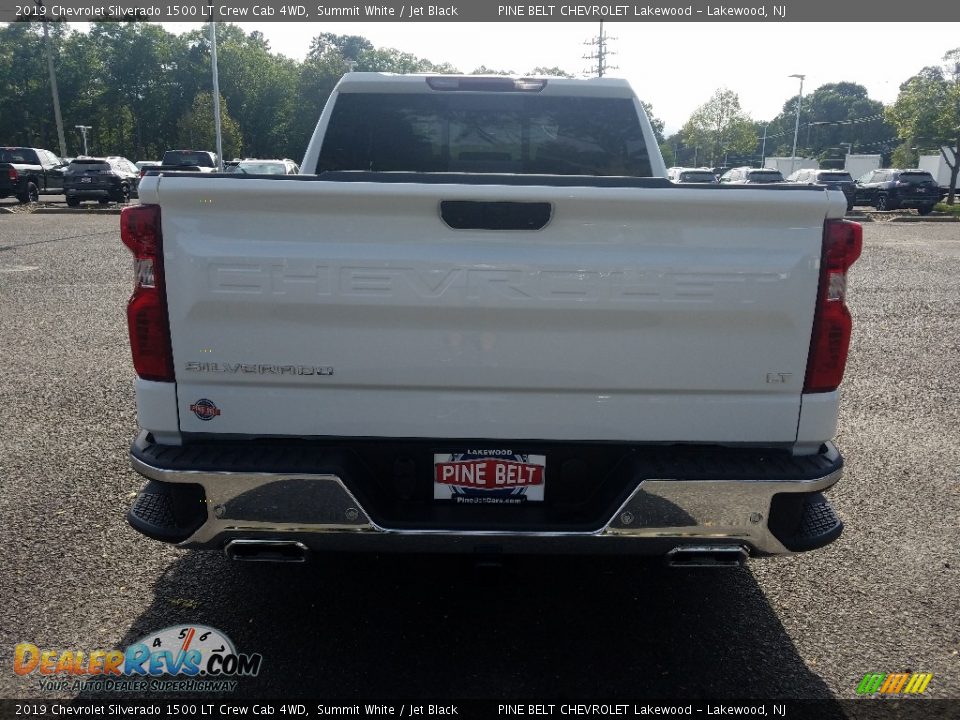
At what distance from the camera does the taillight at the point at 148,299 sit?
2553 mm

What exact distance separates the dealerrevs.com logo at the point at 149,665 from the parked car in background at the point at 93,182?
91.5 feet

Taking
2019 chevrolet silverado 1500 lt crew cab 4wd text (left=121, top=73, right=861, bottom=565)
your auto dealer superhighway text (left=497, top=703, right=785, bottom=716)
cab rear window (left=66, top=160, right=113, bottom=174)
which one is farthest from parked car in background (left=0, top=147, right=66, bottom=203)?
your auto dealer superhighway text (left=497, top=703, right=785, bottom=716)

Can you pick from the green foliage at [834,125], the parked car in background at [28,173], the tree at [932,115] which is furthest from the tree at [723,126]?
the parked car in background at [28,173]

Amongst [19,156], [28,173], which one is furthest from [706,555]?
[19,156]

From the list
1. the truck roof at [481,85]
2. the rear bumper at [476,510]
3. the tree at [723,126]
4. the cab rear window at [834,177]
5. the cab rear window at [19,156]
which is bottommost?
the rear bumper at [476,510]

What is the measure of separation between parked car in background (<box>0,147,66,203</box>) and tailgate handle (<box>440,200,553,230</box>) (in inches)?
1140

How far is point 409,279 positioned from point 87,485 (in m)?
2.92

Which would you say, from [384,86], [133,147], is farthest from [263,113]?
[384,86]

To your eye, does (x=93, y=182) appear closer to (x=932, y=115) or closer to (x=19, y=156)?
(x=19, y=156)

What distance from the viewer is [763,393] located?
8.73ft

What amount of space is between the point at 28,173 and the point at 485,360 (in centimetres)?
3003

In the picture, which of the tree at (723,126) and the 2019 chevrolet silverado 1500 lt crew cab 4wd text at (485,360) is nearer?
the 2019 chevrolet silverado 1500 lt crew cab 4wd text at (485,360)

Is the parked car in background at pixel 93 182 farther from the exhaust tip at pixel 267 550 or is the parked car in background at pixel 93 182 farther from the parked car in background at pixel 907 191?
the parked car in background at pixel 907 191

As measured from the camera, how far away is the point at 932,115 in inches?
1470
